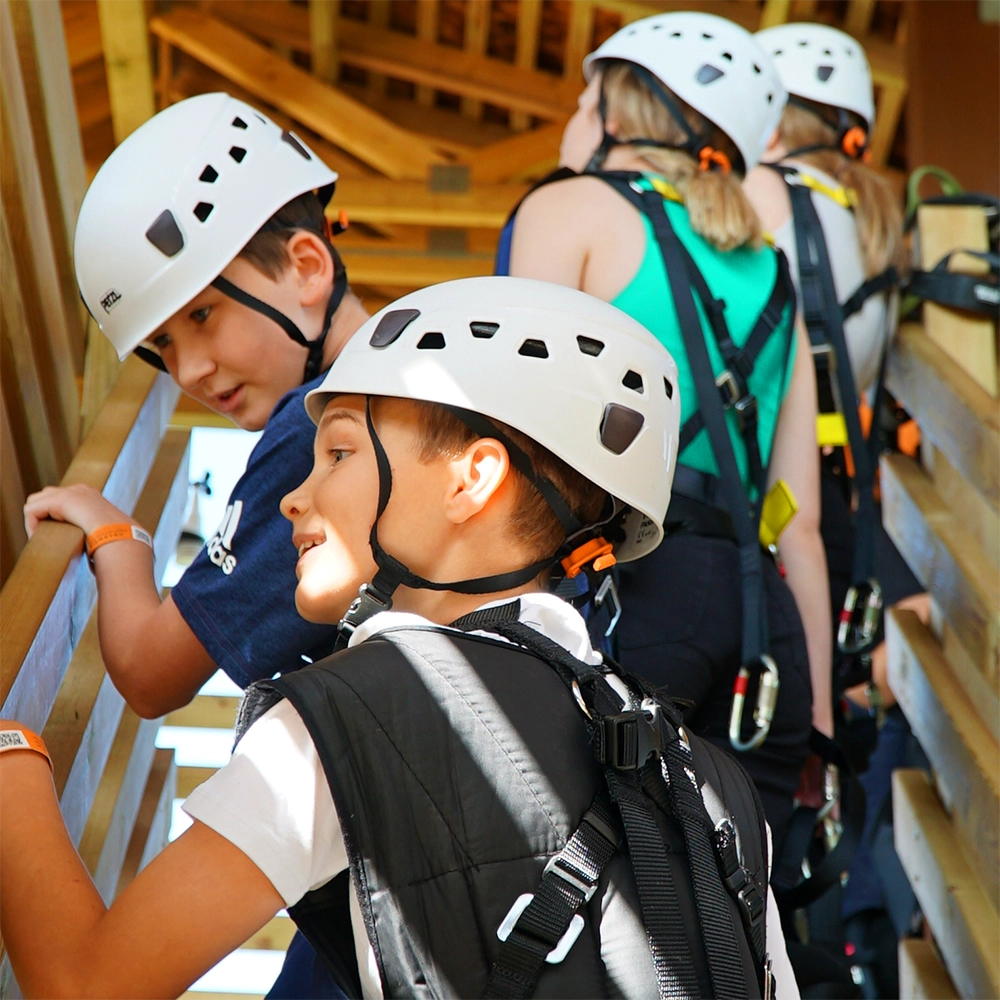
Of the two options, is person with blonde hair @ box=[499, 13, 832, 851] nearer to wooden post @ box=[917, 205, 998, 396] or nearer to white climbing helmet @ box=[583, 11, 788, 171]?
white climbing helmet @ box=[583, 11, 788, 171]

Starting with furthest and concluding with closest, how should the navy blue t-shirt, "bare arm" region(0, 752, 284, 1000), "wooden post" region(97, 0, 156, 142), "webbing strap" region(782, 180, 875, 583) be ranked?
"wooden post" region(97, 0, 156, 142) → "webbing strap" region(782, 180, 875, 583) → the navy blue t-shirt → "bare arm" region(0, 752, 284, 1000)

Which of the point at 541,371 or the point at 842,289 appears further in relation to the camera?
the point at 842,289

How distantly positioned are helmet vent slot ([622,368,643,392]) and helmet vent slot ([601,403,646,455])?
0.05 meters

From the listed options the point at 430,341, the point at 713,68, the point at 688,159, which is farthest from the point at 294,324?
the point at 713,68

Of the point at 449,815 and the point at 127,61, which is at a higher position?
the point at 449,815

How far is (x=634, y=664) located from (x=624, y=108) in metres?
1.38

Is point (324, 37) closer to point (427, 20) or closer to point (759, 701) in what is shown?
point (427, 20)

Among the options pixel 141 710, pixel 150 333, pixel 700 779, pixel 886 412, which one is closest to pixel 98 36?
pixel 886 412

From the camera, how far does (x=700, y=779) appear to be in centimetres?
163

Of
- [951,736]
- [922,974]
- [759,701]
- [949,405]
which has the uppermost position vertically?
[949,405]

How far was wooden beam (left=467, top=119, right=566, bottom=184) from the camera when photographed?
8.43 meters

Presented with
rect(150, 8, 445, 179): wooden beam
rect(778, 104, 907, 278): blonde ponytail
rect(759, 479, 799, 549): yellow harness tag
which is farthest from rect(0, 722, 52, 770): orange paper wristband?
rect(150, 8, 445, 179): wooden beam

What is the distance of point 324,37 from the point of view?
27.3ft

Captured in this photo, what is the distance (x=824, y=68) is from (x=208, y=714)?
3.06m
